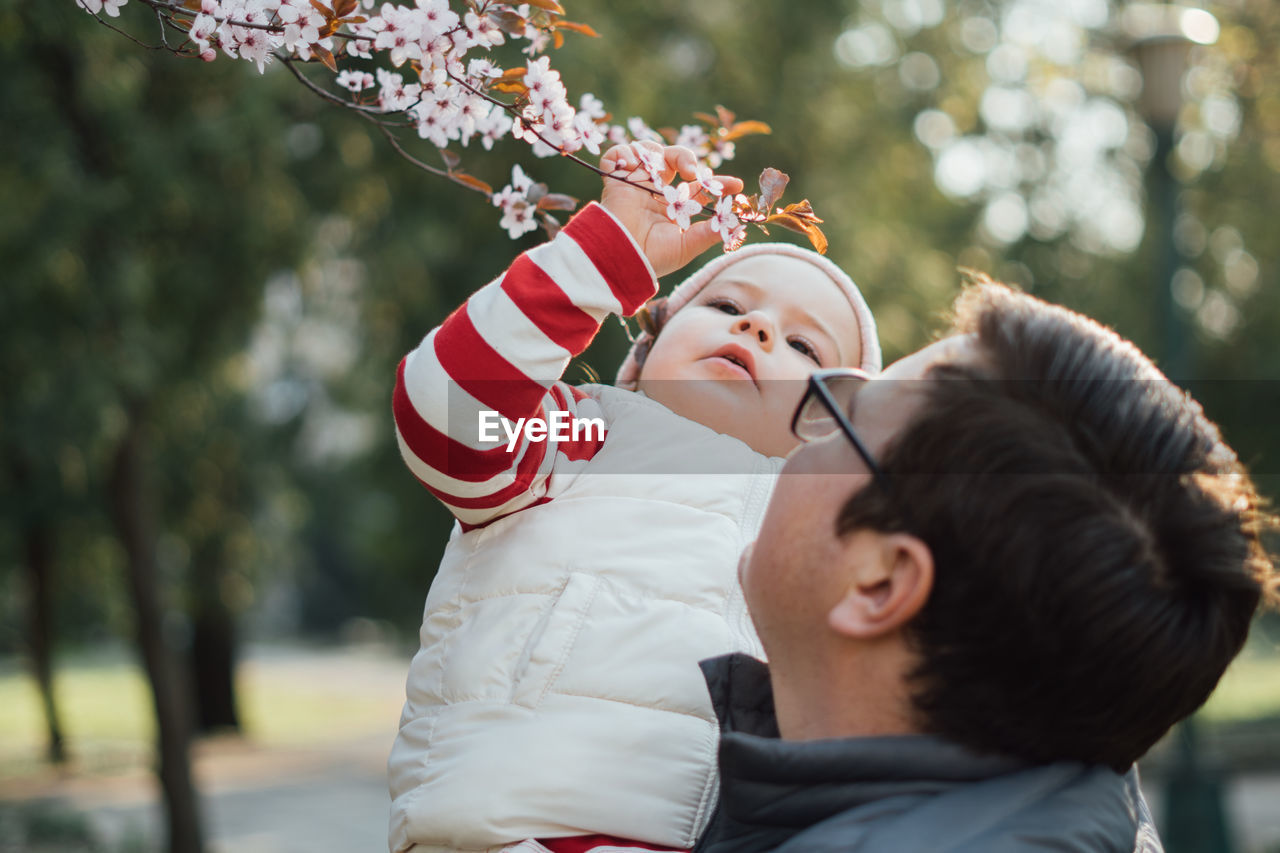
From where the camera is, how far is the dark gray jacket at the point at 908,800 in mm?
1103

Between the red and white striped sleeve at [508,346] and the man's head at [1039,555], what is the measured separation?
0.46 m

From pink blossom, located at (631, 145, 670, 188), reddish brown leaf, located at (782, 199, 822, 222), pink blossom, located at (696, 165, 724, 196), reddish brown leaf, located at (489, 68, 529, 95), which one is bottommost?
reddish brown leaf, located at (782, 199, 822, 222)

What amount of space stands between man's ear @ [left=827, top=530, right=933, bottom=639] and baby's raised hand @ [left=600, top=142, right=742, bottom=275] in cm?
61

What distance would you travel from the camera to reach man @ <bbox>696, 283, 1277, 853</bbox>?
44.4 inches

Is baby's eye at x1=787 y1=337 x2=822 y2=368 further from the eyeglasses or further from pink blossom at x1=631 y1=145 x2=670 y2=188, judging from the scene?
the eyeglasses

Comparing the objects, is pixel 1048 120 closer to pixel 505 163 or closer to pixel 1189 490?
pixel 505 163

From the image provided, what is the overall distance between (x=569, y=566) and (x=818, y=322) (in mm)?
645

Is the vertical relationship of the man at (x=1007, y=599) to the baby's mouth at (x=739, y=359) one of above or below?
below

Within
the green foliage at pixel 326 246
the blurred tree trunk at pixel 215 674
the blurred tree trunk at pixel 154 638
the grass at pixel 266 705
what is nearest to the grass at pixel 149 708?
the grass at pixel 266 705

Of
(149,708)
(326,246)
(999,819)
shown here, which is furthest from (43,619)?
(999,819)

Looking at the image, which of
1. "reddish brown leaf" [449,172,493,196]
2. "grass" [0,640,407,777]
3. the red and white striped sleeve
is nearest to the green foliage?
"grass" [0,640,407,777]

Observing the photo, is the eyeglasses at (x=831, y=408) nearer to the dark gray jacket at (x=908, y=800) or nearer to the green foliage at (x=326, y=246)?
the dark gray jacket at (x=908, y=800)

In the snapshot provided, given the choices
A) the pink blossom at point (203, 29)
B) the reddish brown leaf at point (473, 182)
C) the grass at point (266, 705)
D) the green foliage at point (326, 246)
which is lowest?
the grass at point (266, 705)

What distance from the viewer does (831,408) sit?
130cm
